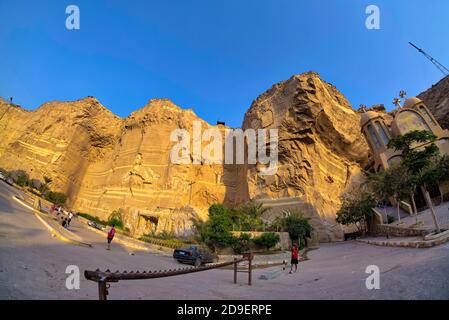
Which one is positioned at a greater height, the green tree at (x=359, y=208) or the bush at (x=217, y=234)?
the green tree at (x=359, y=208)

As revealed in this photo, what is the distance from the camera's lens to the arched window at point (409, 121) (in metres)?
47.2

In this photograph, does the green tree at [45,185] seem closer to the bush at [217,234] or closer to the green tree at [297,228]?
the bush at [217,234]

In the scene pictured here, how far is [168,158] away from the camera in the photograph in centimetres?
5500

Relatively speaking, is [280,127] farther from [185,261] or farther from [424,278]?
[424,278]

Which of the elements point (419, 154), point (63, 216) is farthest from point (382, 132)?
point (63, 216)

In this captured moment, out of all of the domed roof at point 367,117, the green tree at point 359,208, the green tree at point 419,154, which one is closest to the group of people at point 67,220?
the green tree at point 419,154

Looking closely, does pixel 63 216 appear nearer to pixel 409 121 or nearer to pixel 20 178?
pixel 20 178

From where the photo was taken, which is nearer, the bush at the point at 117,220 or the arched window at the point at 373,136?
the bush at the point at 117,220

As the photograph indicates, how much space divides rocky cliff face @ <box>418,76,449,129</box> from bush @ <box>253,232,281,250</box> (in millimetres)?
48807

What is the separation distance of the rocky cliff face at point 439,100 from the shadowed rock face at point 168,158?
15.8 meters

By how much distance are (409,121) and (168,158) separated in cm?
4353

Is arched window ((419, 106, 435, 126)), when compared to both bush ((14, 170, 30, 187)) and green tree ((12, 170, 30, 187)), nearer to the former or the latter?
bush ((14, 170, 30, 187))

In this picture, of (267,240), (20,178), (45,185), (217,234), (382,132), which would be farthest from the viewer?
(45,185)

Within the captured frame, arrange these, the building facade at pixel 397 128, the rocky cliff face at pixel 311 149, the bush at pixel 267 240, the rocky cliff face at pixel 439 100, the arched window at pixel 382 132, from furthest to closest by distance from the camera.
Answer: the rocky cliff face at pixel 439 100, the arched window at pixel 382 132, the rocky cliff face at pixel 311 149, the building facade at pixel 397 128, the bush at pixel 267 240
